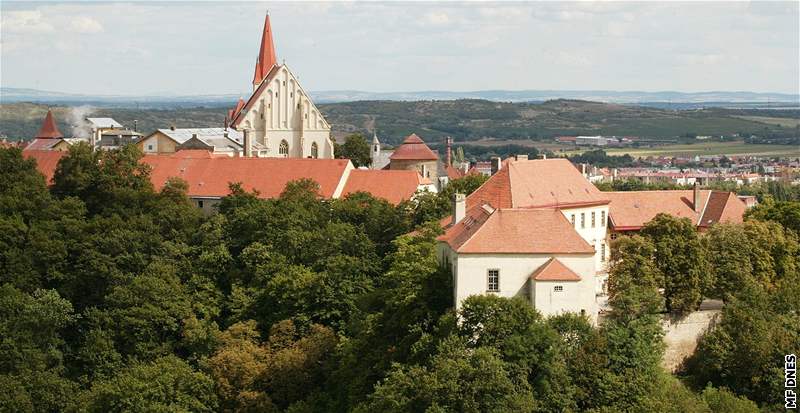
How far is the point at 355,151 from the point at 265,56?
19485 mm

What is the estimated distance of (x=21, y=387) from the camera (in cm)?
6819

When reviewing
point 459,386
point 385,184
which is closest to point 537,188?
point 385,184

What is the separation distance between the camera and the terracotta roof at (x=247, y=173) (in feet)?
289

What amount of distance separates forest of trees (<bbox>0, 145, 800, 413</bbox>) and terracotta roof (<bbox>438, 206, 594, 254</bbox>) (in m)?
2.23

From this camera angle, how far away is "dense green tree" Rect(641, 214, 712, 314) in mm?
58969

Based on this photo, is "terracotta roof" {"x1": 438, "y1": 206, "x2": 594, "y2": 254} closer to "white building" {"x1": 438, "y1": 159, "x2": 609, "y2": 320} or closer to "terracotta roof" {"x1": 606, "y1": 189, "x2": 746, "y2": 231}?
"white building" {"x1": 438, "y1": 159, "x2": 609, "y2": 320}

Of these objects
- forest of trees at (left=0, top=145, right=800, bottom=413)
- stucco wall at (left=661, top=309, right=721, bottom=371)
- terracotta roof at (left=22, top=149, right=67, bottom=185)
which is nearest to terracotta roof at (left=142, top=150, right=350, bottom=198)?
forest of trees at (left=0, top=145, right=800, bottom=413)

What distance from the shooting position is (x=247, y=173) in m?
90.1

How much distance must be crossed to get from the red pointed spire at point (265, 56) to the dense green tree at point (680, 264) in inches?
2737

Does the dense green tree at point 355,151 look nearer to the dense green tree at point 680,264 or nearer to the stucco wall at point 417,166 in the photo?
the stucco wall at point 417,166

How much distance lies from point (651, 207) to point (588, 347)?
21.8m

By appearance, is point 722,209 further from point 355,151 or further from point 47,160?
point 47,160

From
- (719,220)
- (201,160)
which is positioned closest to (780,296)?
(719,220)

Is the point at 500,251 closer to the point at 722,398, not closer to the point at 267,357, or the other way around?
the point at 722,398
